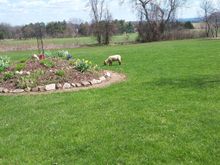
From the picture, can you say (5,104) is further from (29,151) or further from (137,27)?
(137,27)

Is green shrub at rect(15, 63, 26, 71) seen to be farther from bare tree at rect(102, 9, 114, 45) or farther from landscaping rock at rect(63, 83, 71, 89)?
bare tree at rect(102, 9, 114, 45)

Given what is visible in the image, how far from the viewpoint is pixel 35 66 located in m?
12.4

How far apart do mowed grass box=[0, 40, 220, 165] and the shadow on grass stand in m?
0.03

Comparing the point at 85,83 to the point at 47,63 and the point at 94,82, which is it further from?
the point at 47,63

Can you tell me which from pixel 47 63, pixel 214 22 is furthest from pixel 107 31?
pixel 47 63

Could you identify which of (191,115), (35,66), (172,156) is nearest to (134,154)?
(172,156)

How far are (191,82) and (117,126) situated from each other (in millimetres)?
4805

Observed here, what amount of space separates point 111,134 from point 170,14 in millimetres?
47445

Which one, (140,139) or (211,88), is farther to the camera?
(211,88)

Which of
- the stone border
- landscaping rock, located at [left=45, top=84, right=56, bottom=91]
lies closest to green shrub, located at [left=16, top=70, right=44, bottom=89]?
the stone border

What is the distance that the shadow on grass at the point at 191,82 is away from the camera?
Result: 394 inches

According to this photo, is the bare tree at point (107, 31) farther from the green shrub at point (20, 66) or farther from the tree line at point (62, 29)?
the green shrub at point (20, 66)

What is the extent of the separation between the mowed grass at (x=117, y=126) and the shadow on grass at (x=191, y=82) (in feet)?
0.10

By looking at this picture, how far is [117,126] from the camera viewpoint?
6531 millimetres
